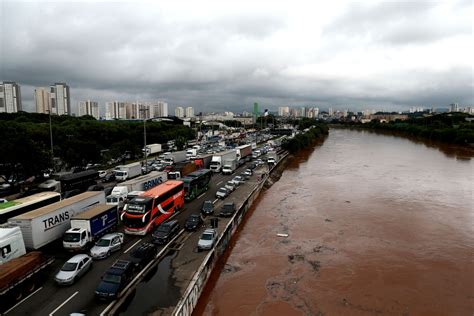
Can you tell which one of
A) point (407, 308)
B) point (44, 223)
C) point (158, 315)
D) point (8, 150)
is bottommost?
point (407, 308)

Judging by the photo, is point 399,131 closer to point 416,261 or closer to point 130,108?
point 416,261

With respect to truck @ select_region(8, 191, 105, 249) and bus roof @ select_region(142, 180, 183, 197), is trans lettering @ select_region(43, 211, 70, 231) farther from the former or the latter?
bus roof @ select_region(142, 180, 183, 197)

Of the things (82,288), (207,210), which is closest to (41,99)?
(207,210)

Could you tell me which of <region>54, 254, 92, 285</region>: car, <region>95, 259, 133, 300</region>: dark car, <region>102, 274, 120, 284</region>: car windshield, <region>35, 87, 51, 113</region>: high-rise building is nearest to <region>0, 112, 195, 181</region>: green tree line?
<region>54, 254, 92, 285</region>: car

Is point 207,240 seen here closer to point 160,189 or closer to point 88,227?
point 160,189

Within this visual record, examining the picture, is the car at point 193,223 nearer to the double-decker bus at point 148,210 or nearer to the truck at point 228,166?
the double-decker bus at point 148,210

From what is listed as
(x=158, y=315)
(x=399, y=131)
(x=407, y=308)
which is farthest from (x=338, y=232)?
(x=399, y=131)

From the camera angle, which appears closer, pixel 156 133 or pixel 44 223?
pixel 44 223

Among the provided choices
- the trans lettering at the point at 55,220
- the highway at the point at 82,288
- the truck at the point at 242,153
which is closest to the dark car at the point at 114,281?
the highway at the point at 82,288
